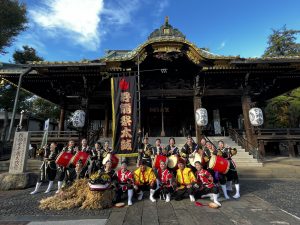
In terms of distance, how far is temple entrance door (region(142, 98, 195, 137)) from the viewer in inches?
658

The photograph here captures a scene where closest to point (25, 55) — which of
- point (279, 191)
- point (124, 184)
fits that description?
point (124, 184)

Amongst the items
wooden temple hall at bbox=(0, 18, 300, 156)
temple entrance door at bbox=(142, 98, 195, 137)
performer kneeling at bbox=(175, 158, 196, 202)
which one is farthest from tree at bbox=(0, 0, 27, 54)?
performer kneeling at bbox=(175, 158, 196, 202)

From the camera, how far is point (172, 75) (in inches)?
522

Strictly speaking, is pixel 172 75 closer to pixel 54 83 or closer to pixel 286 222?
pixel 54 83

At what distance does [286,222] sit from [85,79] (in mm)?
11427

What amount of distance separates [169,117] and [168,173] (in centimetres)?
1258

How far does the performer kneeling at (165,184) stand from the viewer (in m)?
5.43

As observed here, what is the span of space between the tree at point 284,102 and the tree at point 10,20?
2710 centimetres

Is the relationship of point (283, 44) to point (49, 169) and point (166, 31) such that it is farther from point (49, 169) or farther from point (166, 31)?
point (49, 169)

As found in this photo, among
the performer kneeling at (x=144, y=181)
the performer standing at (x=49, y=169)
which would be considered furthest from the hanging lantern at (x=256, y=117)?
the performer standing at (x=49, y=169)

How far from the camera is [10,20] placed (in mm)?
17016

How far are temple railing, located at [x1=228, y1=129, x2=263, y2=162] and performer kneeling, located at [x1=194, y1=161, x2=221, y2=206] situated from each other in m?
6.46

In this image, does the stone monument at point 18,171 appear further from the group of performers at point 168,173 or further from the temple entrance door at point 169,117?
the temple entrance door at point 169,117

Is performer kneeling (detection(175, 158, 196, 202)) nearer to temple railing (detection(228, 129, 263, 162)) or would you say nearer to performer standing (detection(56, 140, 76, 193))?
performer standing (detection(56, 140, 76, 193))
